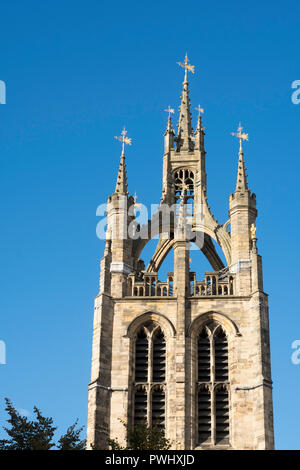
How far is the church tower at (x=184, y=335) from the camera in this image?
54000 millimetres

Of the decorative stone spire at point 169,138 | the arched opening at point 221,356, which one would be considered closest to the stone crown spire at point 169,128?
the decorative stone spire at point 169,138

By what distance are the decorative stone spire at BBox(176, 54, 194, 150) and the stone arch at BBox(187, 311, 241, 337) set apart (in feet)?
44.5

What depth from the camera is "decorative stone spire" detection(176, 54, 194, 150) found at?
67.8 m

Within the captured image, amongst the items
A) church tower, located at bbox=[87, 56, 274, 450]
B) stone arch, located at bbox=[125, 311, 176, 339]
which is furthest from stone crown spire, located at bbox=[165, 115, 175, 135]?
stone arch, located at bbox=[125, 311, 176, 339]

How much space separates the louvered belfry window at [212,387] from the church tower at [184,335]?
0.05 m

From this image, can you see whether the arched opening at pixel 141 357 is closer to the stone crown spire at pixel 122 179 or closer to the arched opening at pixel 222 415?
the arched opening at pixel 222 415

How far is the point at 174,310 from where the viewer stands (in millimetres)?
57656

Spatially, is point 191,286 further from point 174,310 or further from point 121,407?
point 121,407

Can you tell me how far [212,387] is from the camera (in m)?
55.2

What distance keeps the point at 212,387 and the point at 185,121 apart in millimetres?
20058

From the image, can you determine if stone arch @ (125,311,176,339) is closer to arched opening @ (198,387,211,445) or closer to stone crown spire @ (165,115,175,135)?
arched opening @ (198,387,211,445)

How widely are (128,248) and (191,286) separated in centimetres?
422
